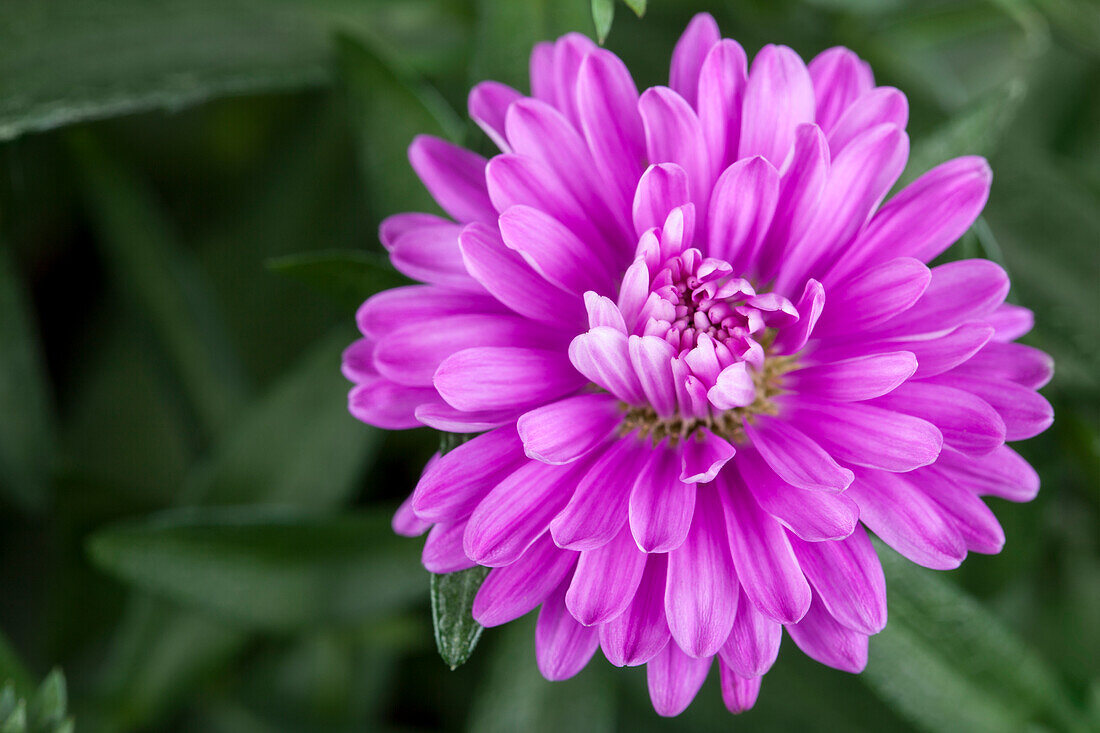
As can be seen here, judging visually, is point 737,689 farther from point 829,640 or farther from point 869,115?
point 869,115

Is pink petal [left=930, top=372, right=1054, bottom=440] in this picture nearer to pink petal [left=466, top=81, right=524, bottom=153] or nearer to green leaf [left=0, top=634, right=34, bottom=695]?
pink petal [left=466, top=81, right=524, bottom=153]

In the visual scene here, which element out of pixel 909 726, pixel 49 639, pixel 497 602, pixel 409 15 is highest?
pixel 409 15

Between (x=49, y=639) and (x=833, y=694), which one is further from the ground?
(x=833, y=694)

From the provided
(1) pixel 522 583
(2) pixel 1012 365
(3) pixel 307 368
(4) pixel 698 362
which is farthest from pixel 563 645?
(3) pixel 307 368

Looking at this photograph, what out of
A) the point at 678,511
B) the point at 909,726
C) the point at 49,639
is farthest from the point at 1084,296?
the point at 49,639

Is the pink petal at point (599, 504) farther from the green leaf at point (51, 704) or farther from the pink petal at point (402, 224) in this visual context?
the green leaf at point (51, 704)

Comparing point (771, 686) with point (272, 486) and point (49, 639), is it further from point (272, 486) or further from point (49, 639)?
point (49, 639)

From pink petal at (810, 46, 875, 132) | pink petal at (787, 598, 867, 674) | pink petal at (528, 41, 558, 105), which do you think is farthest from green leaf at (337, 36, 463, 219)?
Result: pink petal at (787, 598, 867, 674)
